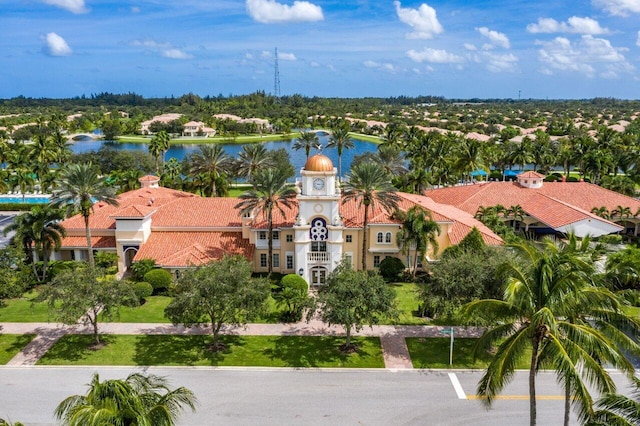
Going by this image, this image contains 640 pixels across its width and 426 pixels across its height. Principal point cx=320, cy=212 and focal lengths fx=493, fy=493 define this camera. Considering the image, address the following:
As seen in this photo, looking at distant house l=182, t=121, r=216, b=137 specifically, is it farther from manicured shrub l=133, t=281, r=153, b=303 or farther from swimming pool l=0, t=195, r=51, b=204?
manicured shrub l=133, t=281, r=153, b=303

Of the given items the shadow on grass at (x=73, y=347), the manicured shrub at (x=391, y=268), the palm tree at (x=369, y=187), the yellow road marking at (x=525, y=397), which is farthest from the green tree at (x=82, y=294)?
the yellow road marking at (x=525, y=397)

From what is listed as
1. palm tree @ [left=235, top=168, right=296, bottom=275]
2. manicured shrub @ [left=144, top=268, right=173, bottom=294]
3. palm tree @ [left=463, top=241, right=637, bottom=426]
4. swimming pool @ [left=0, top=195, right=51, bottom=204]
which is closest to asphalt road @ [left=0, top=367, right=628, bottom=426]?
palm tree @ [left=463, top=241, right=637, bottom=426]

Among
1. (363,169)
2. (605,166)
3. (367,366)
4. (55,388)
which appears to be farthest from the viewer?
(605,166)

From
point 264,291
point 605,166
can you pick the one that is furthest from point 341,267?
point 605,166

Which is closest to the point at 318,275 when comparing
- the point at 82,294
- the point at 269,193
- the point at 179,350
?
the point at 269,193

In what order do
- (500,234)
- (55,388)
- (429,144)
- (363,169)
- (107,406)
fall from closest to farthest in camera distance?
(107,406), (55,388), (363,169), (500,234), (429,144)

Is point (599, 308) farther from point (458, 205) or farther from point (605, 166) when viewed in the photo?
point (605, 166)

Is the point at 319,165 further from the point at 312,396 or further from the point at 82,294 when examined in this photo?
the point at 82,294
